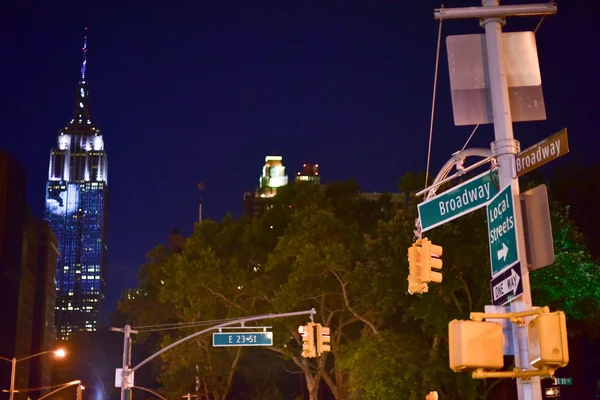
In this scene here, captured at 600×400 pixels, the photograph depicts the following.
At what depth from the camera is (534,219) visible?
8039 mm

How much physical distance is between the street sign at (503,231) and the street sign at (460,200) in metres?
0.48

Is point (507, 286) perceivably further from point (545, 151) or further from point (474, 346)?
point (545, 151)

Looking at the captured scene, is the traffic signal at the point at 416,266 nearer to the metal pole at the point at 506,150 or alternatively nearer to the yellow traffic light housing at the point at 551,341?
the metal pole at the point at 506,150

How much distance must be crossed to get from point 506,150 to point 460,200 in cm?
99

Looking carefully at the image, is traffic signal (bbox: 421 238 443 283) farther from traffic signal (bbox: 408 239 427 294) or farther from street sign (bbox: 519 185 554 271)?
street sign (bbox: 519 185 554 271)

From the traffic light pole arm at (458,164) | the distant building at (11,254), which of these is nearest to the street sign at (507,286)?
the traffic light pole arm at (458,164)

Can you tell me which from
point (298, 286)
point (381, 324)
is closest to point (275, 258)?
point (298, 286)

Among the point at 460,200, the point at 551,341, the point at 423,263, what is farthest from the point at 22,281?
the point at 551,341

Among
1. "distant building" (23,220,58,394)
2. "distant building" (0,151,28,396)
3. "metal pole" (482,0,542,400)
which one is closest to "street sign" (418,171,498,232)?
"metal pole" (482,0,542,400)

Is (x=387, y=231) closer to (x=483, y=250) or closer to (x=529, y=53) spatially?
(x=483, y=250)

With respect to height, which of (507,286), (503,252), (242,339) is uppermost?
(242,339)

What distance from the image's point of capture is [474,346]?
7250 mm

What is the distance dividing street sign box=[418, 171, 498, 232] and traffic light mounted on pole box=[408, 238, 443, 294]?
2.01 ft

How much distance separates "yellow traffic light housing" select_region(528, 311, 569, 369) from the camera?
23.0ft
